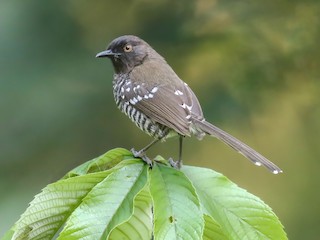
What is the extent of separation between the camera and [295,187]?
6355 mm

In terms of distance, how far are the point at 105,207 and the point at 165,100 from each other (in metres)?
1.17

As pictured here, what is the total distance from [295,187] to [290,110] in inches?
27.9

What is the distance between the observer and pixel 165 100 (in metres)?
3.28

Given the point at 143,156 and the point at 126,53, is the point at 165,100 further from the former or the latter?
the point at 143,156

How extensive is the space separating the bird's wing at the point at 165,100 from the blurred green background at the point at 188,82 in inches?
91.4

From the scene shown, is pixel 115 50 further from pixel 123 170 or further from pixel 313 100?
pixel 313 100

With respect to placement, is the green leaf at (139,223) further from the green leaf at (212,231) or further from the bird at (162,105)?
the bird at (162,105)

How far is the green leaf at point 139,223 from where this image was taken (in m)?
2.23

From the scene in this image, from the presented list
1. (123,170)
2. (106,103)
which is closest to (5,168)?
(106,103)

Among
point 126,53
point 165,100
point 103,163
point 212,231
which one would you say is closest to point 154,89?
point 165,100

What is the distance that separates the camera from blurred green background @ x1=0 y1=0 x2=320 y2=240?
5.99 m

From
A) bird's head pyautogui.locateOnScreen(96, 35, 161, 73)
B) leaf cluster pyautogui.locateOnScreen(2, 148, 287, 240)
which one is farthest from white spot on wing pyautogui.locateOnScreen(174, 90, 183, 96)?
leaf cluster pyautogui.locateOnScreen(2, 148, 287, 240)

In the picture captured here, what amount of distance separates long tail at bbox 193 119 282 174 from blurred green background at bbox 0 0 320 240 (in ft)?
8.24

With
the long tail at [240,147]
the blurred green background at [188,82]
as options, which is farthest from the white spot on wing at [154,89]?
the blurred green background at [188,82]
